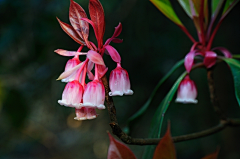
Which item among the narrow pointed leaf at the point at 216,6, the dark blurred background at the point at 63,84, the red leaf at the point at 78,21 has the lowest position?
the dark blurred background at the point at 63,84

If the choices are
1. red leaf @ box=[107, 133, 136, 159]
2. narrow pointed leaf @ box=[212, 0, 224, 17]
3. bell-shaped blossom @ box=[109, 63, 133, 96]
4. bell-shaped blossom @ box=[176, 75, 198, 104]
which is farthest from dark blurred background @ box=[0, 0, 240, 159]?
red leaf @ box=[107, 133, 136, 159]

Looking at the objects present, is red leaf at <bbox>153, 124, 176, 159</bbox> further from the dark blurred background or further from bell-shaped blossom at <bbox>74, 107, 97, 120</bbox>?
the dark blurred background

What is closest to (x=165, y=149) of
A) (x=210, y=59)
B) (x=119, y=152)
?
(x=119, y=152)

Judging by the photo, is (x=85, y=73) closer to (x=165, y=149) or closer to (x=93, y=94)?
(x=93, y=94)

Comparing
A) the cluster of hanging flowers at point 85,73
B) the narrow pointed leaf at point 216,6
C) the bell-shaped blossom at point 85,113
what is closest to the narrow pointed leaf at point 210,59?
the narrow pointed leaf at point 216,6

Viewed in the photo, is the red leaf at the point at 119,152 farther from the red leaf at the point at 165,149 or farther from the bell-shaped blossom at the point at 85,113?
the bell-shaped blossom at the point at 85,113

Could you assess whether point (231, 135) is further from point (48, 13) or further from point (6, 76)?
point (6, 76)

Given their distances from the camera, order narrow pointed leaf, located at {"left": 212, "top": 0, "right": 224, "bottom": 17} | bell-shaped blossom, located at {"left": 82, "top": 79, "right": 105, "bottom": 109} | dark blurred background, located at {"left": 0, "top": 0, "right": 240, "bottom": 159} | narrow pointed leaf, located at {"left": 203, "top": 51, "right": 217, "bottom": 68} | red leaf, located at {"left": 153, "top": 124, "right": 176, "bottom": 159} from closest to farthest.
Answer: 1. red leaf, located at {"left": 153, "top": 124, "right": 176, "bottom": 159}
2. bell-shaped blossom, located at {"left": 82, "top": 79, "right": 105, "bottom": 109}
3. narrow pointed leaf, located at {"left": 203, "top": 51, "right": 217, "bottom": 68}
4. narrow pointed leaf, located at {"left": 212, "top": 0, "right": 224, "bottom": 17}
5. dark blurred background, located at {"left": 0, "top": 0, "right": 240, "bottom": 159}
